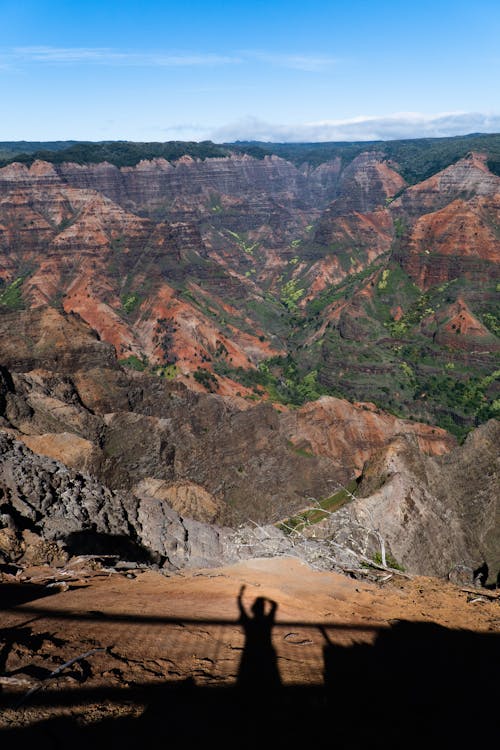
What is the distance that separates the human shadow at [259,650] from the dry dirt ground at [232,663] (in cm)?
4

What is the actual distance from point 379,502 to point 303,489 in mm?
23751

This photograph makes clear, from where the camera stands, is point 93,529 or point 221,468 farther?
point 221,468

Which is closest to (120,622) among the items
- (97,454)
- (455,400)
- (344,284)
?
(97,454)

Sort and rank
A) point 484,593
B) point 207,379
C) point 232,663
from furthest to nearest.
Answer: point 207,379, point 484,593, point 232,663

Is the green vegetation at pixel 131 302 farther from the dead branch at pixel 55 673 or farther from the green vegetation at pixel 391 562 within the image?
the dead branch at pixel 55 673

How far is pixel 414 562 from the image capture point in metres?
29.8

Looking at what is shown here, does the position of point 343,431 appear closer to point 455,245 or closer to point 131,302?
point 131,302

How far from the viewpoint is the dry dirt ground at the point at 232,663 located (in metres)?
7.71

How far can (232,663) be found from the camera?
33.1ft

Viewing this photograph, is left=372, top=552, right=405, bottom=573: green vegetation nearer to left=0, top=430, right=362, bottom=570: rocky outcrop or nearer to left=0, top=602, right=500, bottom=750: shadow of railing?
left=0, top=430, right=362, bottom=570: rocky outcrop

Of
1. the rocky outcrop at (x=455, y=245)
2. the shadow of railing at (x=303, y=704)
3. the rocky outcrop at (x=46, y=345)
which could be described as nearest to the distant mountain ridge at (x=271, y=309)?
the rocky outcrop at (x=455, y=245)

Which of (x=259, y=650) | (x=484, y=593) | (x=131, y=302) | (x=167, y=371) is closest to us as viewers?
(x=259, y=650)

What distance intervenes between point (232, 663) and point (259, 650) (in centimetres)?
95

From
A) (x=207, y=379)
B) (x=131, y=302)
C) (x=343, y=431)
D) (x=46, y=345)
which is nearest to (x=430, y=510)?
(x=343, y=431)
